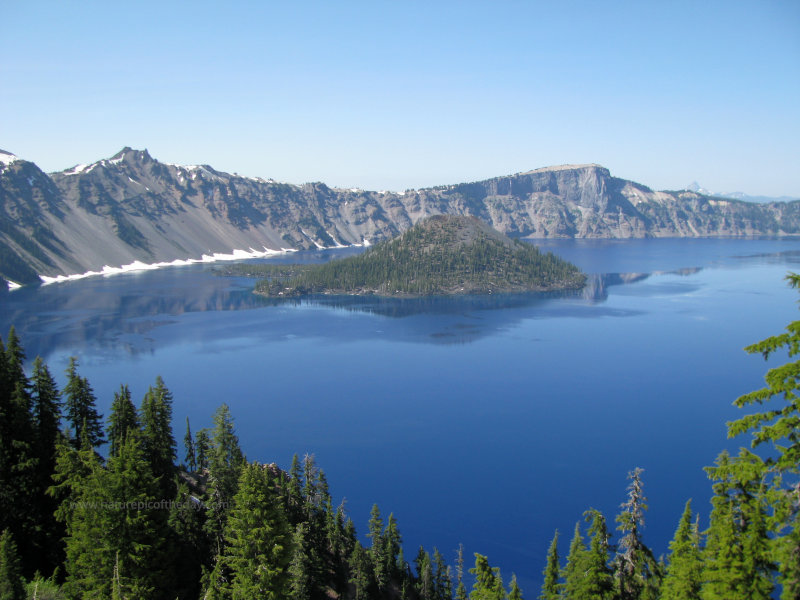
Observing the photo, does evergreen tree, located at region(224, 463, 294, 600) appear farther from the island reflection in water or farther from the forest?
the island reflection in water

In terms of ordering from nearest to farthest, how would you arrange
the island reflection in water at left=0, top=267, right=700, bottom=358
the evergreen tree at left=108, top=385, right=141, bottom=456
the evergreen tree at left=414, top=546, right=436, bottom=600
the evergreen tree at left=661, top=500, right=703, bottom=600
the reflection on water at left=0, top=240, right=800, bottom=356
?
the evergreen tree at left=661, top=500, right=703, bottom=600
the evergreen tree at left=414, top=546, right=436, bottom=600
the evergreen tree at left=108, top=385, right=141, bottom=456
the island reflection in water at left=0, top=267, right=700, bottom=358
the reflection on water at left=0, top=240, right=800, bottom=356

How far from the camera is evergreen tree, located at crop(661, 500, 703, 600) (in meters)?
18.4

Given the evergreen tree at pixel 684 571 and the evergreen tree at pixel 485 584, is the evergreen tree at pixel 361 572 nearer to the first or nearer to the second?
the evergreen tree at pixel 485 584

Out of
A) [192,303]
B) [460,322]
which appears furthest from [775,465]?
[192,303]

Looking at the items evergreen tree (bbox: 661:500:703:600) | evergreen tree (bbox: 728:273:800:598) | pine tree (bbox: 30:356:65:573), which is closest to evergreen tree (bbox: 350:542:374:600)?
pine tree (bbox: 30:356:65:573)

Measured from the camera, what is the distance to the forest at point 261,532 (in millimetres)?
14469

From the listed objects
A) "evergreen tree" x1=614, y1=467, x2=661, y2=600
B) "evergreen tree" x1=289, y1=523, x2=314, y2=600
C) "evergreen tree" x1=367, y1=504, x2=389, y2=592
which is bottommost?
"evergreen tree" x1=367, y1=504, x2=389, y2=592

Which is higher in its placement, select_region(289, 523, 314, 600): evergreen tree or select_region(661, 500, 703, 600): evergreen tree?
select_region(661, 500, 703, 600): evergreen tree

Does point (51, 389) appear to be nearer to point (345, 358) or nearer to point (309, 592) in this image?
point (309, 592)

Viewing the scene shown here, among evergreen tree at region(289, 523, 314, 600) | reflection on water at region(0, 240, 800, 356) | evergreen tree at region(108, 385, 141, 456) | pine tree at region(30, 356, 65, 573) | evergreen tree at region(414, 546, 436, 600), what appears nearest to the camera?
evergreen tree at region(289, 523, 314, 600)

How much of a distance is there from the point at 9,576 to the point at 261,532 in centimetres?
Answer: 1205

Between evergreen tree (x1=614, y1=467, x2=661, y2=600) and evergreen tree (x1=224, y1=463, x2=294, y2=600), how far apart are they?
13.6 metres

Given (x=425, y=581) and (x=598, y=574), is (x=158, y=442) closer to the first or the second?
(x=425, y=581)

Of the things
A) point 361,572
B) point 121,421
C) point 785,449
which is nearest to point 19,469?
point 121,421
